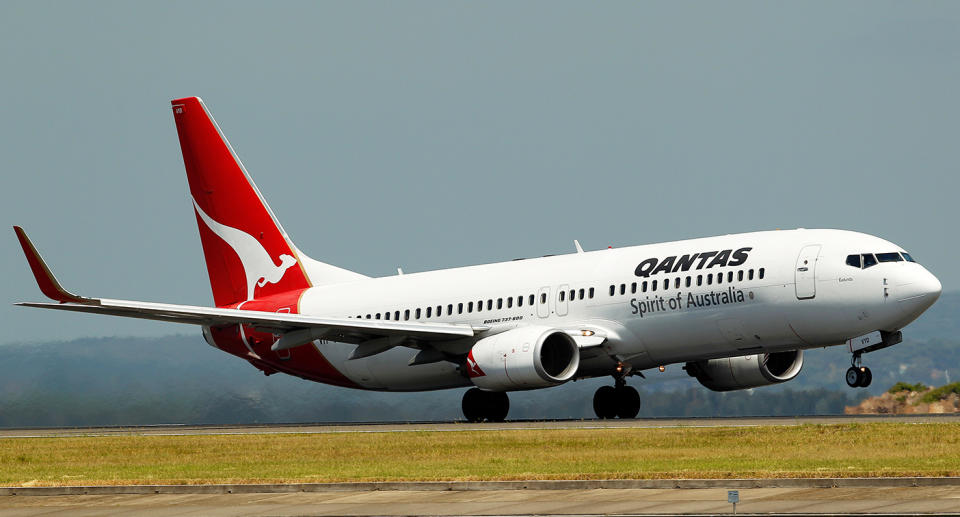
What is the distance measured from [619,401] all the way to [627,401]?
21 centimetres

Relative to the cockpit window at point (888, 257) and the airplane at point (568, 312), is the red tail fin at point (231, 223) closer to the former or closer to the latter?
the airplane at point (568, 312)

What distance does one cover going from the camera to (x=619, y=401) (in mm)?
40844

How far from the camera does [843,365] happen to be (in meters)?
76.1

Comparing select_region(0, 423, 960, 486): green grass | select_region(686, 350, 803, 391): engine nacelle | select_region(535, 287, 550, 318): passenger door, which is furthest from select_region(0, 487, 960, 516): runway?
select_region(686, 350, 803, 391): engine nacelle

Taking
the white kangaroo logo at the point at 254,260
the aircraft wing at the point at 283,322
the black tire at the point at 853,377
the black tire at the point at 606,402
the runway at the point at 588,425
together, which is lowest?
the runway at the point at 588,425

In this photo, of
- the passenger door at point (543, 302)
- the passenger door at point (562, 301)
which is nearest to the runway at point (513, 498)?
the passenger door at point (562, 301)

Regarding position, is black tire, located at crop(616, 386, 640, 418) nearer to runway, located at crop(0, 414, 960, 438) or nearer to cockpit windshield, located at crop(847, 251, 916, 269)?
runway, located at crop(0, 414, 960, 438)

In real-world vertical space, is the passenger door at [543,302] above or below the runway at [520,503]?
above

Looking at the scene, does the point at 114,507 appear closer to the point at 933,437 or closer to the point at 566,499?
the point at 566,499

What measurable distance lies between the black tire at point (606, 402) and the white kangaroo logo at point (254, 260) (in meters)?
11.5

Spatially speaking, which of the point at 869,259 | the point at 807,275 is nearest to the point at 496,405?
the point at 807,275

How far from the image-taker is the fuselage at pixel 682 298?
3550cm

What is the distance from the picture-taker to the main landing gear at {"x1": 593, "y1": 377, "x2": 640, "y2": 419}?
40812mm

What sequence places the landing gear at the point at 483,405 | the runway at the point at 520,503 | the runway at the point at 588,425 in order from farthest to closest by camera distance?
the landing gear at the point at 483,405 < the runway at the point at 588,425 < the runway at the point at 520,503
